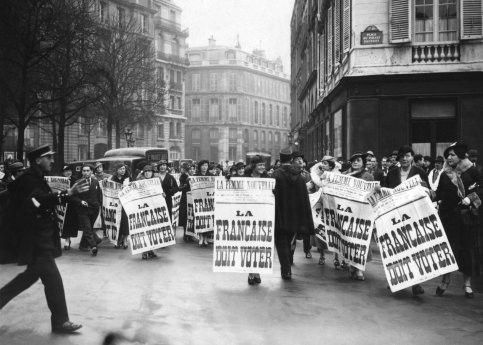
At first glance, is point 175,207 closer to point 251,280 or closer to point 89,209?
point 89,209

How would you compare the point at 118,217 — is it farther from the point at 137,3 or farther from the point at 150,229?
the point at 137,3

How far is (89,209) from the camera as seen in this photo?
1280 cm

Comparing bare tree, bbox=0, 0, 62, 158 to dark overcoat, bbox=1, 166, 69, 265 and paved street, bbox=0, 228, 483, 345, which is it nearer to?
paved street, bbox=0, 228, 483, 345

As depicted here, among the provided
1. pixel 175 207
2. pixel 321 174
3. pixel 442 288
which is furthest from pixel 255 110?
pixel 442 288

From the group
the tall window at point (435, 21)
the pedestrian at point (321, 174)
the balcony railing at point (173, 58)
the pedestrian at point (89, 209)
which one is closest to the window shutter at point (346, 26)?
the tall window at point (435, 21)

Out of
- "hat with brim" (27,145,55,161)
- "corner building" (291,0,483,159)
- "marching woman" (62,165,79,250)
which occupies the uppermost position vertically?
"corner building" (291,0,483,159)

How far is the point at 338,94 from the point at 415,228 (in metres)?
15.3

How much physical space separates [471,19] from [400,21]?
2.17m

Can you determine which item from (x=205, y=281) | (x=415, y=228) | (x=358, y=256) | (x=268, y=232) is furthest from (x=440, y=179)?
(x=205, y=281)

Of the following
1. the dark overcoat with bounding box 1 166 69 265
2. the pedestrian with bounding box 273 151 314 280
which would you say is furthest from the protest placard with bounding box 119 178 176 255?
the dark overcoat with bounding box 1 166 69 265

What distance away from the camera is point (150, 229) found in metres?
11.5

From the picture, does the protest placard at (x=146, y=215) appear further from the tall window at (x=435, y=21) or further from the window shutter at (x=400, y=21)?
the tall window at (x=435, y=21)

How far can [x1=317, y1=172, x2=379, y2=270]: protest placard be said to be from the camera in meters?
9.18

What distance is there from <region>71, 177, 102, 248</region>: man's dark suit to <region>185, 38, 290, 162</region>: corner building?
83427 mm
